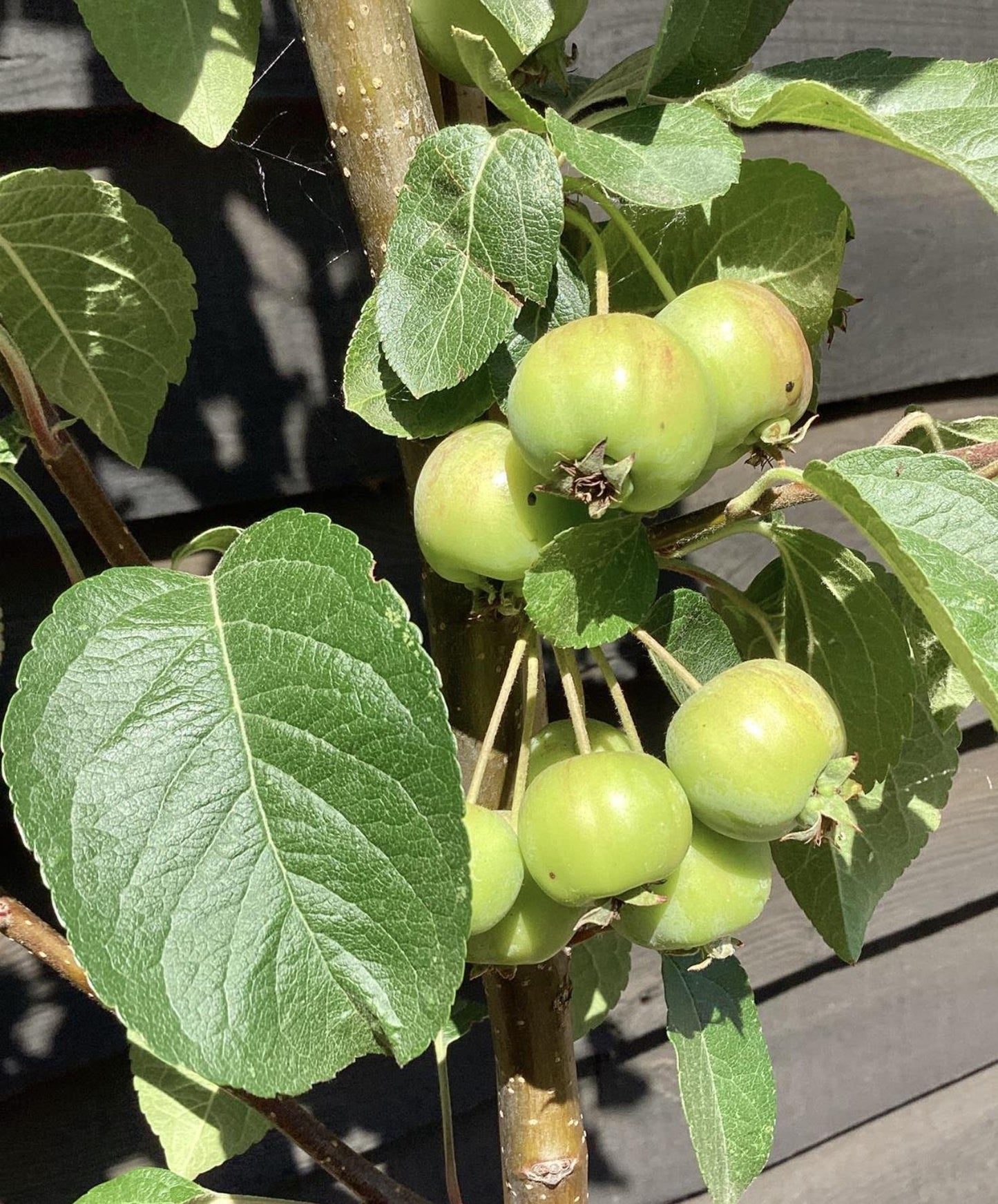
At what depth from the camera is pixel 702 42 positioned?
0.49 metres

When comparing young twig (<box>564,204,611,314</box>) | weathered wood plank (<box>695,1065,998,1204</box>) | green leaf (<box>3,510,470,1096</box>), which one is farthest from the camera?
weathered wood plank (<box>695,1065,998,1204</box>)

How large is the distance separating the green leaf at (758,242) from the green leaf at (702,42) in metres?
0.06

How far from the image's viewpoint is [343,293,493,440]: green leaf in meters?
0.45

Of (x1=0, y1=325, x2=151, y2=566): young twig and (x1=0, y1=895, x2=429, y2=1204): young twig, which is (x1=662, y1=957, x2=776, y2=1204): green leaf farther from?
(x1=0, y1=325, x2=151, y2=566): young twig

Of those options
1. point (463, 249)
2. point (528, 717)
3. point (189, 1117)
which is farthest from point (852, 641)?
point (189, 1117)

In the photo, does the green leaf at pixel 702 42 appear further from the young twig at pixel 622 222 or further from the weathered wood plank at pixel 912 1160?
the weathered wood plank at pixel 912 1160

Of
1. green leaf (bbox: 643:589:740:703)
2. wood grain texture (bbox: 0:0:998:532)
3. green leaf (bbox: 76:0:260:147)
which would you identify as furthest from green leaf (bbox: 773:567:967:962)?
wood grain texture (bbox: 0:0:998:532)

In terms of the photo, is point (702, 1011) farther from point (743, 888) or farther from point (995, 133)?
point (995, 133)

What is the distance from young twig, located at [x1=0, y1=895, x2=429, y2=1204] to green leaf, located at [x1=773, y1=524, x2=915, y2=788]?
36cm

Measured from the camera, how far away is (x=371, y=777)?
335mm

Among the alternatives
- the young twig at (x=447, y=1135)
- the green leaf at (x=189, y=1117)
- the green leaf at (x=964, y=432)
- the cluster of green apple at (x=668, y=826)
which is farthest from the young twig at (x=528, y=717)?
the green leaf at (x=189, y=1117)

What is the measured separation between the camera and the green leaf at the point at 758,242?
483mm

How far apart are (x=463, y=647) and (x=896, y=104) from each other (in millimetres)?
330

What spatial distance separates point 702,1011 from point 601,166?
52 centimetres
